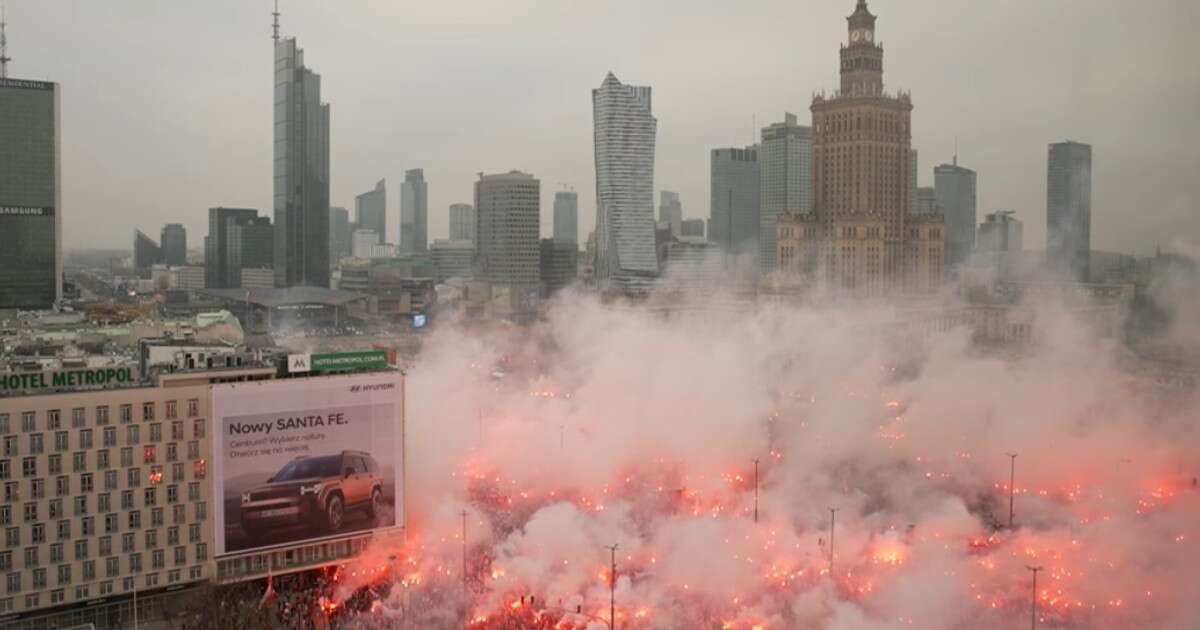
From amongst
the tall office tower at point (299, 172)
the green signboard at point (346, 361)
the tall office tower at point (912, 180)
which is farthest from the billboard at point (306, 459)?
the tall office tower at point (299, 172)

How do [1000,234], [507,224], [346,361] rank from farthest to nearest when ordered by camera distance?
[507,224] < [1000,234] < [346,361]

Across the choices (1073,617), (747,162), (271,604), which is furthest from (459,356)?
(747,162)

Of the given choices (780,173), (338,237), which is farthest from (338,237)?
(780,173)

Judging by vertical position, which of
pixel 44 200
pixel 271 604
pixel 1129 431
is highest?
pixel 44 200

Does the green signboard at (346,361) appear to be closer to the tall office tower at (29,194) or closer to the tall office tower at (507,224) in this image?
the tall office tower at (29,194)

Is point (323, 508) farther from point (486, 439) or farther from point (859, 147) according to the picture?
point (859, 147)

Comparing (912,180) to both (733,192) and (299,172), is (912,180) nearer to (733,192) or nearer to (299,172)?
(733,192)
